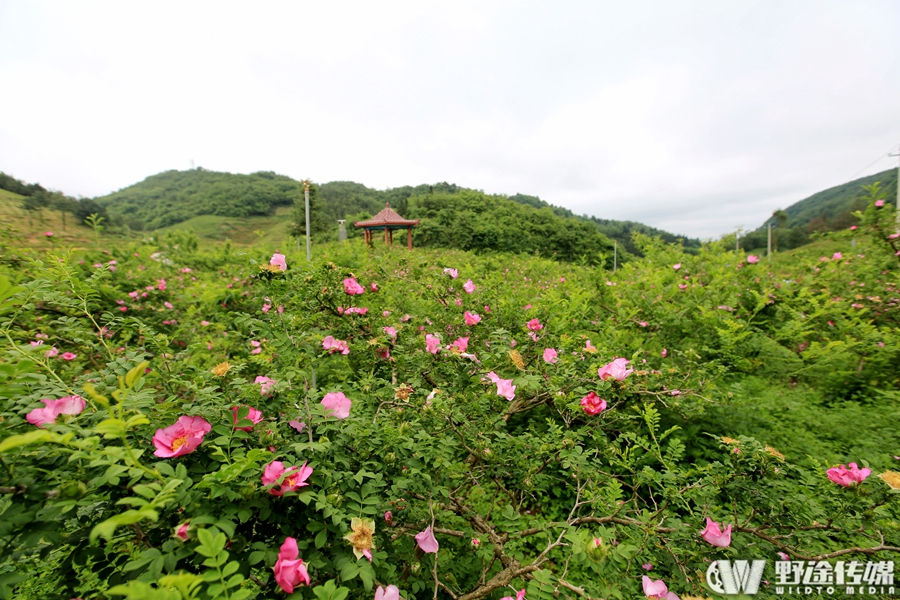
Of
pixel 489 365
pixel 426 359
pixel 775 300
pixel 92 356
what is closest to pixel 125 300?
pixel 92 356

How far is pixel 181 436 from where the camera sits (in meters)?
0.77

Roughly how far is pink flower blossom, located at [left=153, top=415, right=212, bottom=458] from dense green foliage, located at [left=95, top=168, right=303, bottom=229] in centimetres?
4807

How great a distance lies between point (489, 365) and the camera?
5.15ft

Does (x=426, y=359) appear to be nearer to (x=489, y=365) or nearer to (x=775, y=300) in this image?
(x=489, y=365)

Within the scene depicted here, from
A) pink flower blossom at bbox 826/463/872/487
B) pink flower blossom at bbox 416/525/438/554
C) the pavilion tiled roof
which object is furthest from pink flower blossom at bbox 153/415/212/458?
the pavilion tiled roof

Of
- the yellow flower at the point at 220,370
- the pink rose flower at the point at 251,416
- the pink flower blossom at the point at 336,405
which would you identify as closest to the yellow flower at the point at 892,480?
the pink flower blossom at the point at 336,405

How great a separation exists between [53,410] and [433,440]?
853 millimetres

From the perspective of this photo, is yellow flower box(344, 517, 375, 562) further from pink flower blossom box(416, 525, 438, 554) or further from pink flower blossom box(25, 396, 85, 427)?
pink flower blossom box(25, 396, 85, 427)

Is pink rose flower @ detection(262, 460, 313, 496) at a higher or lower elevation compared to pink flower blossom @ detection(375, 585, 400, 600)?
higher

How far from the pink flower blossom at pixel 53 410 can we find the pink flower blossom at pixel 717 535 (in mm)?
1555

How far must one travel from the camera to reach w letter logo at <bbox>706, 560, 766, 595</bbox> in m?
1.07

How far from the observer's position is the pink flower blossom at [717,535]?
1.01 metres

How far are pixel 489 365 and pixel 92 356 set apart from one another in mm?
2306

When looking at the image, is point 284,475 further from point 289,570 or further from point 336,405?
point 336,405
